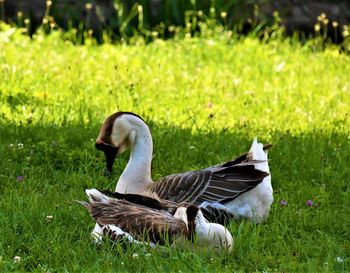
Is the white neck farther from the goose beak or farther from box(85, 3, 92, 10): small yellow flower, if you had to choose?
box(85, 3, 92, 10): small yellow flower

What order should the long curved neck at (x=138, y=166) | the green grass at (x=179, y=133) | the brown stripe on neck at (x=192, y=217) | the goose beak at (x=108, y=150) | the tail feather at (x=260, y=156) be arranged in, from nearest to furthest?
the brown stripe on neck at (x=192, y=217)
the green grass at (x=179, y=133)
the tail feather at (x=260, y=156)
the long curved neck at (x=138, y=166)
the goose beak at (x=108, y=150)

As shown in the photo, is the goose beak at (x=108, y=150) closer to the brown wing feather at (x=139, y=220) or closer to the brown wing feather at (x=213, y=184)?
A: the brown wing feather at (x=213, y=184)

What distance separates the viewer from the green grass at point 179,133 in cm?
585

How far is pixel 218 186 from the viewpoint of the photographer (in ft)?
21.5

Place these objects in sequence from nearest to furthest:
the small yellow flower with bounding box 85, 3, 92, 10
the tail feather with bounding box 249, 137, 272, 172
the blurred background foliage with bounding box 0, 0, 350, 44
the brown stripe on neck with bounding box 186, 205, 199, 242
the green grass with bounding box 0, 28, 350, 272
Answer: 1. the brown stripe on neck with bounding box 186, 205, 199, 242
2. the green grass with bounding box 0, 28, 350, 272
3. the tail feather with bounding box 249, 137, 272, 172
4. the small yellow flower with bounding box 85, 3, 92, 10
5. the blurred background foliage with bounding box 0, 0, 350, 44

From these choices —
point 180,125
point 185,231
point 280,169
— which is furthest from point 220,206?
point 180,125

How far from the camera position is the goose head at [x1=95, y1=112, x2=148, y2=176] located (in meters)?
6.90

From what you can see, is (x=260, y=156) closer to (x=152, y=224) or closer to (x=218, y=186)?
(x=218, y=186)

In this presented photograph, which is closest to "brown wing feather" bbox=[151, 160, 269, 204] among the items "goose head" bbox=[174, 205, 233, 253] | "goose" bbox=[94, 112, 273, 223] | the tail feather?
"goose" bbox=[94, 112, 273, 223]

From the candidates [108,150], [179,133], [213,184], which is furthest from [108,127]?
[179,133]

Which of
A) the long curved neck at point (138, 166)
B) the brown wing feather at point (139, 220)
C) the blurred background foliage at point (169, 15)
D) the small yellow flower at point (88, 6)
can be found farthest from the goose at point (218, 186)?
the blurred background foliage at point (169, 15)

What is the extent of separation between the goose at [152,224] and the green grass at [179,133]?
11cm

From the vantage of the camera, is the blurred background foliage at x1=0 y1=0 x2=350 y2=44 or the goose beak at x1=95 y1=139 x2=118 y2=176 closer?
the goose beak at x1=95 y1=139 x2=118 y2=176

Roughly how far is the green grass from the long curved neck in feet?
1.33
